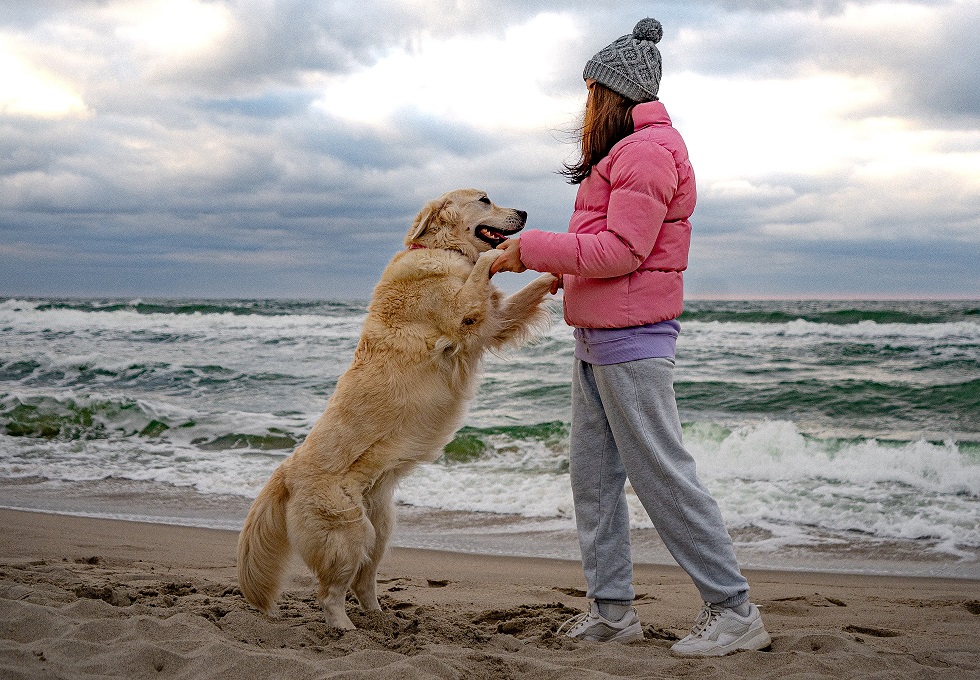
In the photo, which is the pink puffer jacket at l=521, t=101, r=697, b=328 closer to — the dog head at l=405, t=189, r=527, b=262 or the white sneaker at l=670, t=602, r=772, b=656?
the dog head at l=405, t=189, r=527, b=262

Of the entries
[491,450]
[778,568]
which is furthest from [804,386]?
[778,568]

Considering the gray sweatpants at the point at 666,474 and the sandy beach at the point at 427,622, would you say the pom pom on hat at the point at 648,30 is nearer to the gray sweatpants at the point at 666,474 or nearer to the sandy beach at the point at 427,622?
the gray sweatpants at the point at 666,474

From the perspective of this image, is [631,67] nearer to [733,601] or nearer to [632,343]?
[632,343]

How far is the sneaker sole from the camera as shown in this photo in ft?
11.0

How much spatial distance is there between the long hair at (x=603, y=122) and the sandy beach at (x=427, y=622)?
2119 millimetres

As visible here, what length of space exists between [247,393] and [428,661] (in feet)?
37.8

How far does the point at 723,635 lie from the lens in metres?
3.37

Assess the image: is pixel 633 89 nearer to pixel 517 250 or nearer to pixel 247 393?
pixel 517 250

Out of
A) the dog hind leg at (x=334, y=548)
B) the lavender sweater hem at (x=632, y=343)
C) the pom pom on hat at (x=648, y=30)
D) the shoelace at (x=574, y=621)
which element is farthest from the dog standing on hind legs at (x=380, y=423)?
the pom pom on hat at (x=648, y=30)

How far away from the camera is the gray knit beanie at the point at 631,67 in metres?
3.32

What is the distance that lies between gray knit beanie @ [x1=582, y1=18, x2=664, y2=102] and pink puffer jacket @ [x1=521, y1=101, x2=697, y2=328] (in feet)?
0.29

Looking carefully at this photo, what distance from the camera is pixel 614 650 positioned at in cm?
342

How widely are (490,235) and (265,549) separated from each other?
1.96m

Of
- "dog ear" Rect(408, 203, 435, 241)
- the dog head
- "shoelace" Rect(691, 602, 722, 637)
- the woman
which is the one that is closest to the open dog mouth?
the dog head
